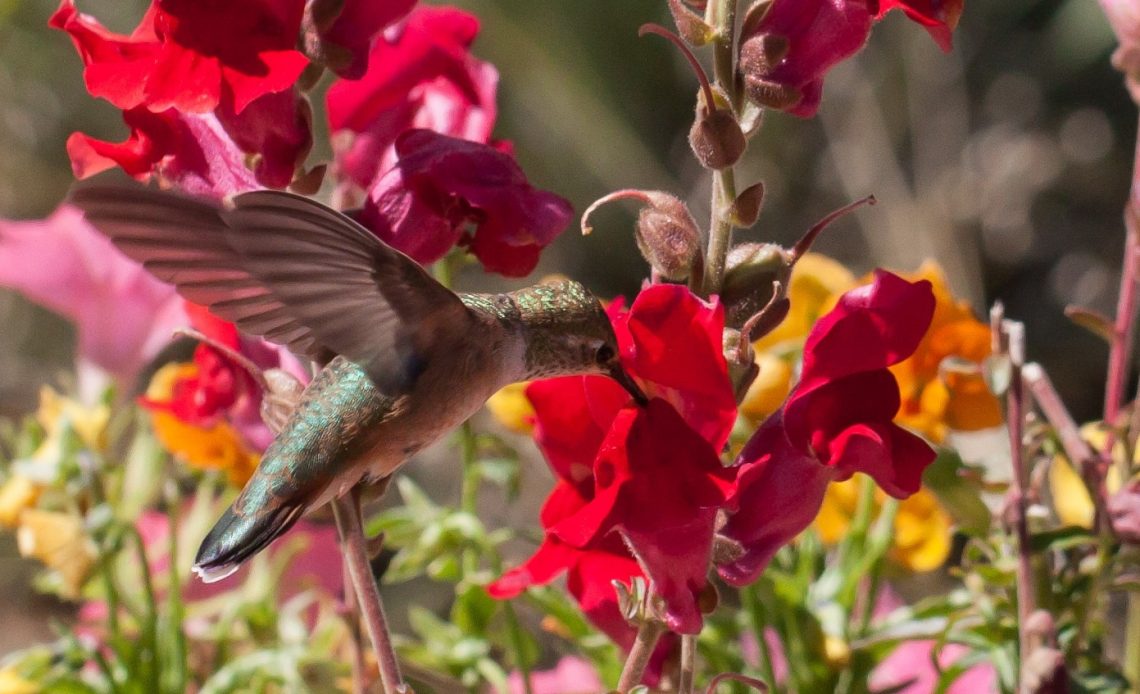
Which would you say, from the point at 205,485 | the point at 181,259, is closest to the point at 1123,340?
the point at 181,259

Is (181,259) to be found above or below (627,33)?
above

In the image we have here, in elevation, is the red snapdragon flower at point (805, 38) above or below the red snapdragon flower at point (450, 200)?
above

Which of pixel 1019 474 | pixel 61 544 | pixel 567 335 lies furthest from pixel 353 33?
pixel 61 544

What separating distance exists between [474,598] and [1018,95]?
2.16 meters

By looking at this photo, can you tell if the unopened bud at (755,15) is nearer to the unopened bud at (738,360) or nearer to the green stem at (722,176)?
the green stem at (722,176)

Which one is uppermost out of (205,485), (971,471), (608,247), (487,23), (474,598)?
(971,471)

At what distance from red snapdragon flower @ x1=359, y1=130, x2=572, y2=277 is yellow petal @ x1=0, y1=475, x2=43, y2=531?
0.46 m

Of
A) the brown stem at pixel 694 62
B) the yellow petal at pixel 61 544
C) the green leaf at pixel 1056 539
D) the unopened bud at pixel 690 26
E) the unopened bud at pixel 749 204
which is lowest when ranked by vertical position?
the yellow petal at pixel 61 544

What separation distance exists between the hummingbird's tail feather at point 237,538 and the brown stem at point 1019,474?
351 millimetres

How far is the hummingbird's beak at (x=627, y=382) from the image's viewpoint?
60cm

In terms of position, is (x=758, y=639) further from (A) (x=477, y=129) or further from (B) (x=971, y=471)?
(A) (x=477, y=129)

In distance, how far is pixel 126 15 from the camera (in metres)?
2.95

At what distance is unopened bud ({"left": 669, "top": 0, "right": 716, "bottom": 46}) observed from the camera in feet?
1.82

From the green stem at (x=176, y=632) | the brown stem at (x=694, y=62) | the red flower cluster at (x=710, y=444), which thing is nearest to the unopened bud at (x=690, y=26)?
the brown stem at (x=694, y=62)
